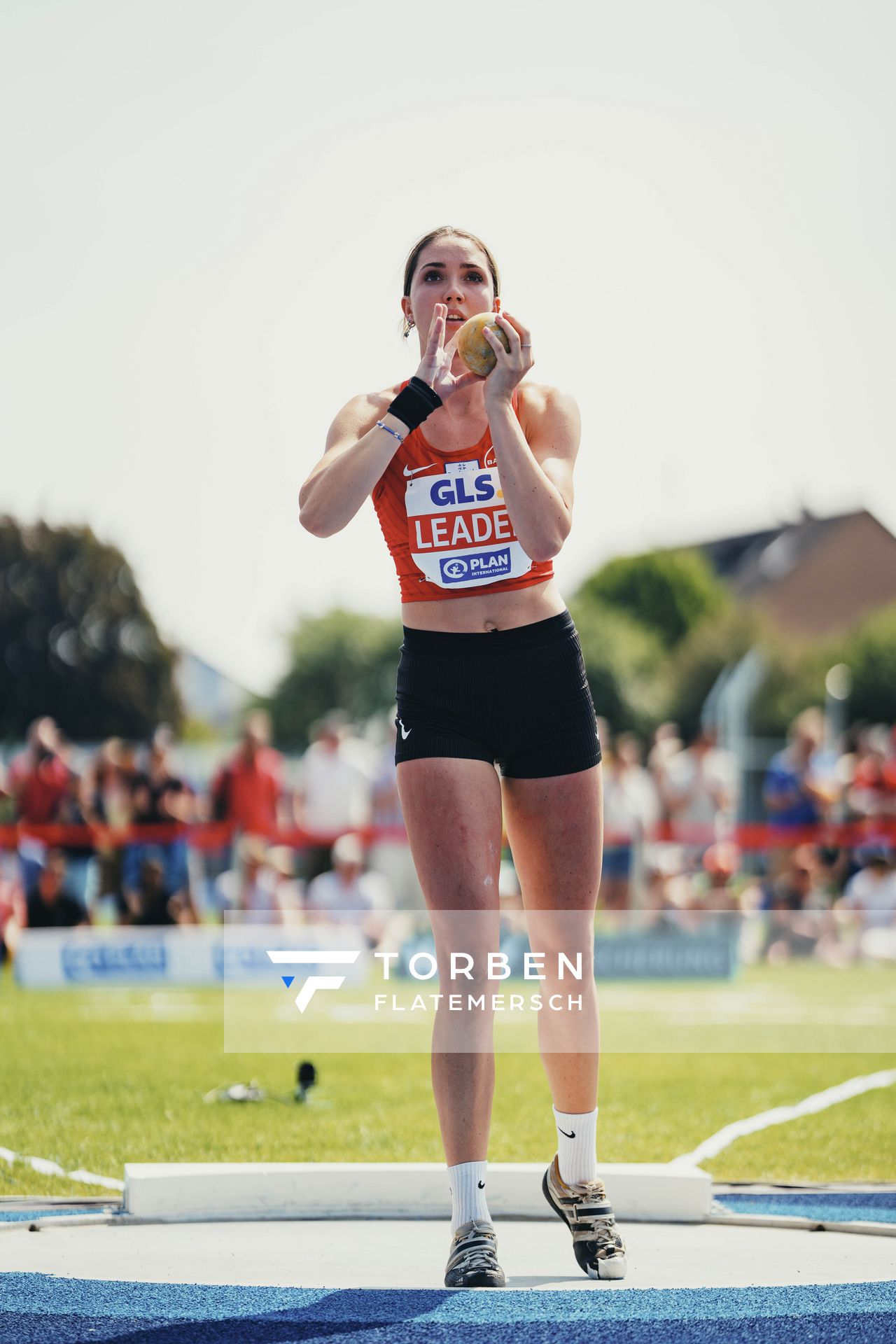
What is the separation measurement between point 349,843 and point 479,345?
1187 centimetres

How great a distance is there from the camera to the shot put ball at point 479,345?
3.98m

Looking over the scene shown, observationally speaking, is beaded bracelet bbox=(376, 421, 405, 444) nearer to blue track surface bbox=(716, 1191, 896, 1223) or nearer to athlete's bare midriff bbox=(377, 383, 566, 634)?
athlete's bare midriff bbox=(377, 383, 566, 634)

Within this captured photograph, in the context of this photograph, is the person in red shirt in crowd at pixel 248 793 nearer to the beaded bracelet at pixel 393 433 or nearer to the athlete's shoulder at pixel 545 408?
the athlete's shoulder at pixel 545 408

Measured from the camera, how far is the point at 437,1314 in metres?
3.53

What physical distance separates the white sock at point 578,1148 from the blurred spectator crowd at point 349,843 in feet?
32.8

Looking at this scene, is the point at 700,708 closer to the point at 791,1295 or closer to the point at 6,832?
the point at 6,832

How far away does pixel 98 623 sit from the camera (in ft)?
173

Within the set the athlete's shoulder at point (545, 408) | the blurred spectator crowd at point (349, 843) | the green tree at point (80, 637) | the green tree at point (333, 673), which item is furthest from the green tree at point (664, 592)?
→ the athlete's shoulder at point (545, 408)

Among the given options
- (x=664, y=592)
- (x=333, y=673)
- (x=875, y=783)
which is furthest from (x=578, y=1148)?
(x=333, y=673)

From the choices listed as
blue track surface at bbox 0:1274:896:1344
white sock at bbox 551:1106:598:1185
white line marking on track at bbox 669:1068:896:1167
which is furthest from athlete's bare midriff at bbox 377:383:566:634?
white line marking on track at bbox 669:1068:896:1167

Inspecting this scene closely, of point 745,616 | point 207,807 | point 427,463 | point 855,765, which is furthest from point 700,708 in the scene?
point 427,463

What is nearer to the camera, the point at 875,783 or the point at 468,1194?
the point at 468,1194

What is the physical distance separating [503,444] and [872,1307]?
2150 millimetres

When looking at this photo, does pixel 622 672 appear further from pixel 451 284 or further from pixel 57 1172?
pixel 451 284
